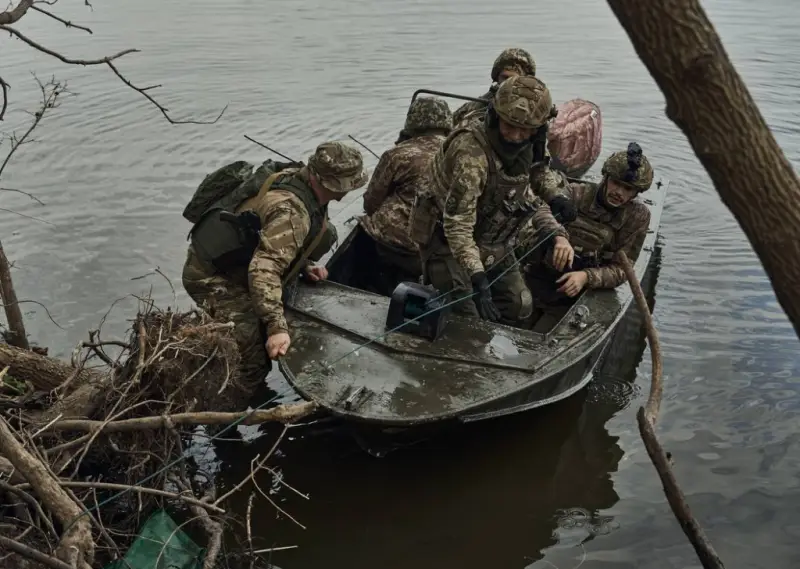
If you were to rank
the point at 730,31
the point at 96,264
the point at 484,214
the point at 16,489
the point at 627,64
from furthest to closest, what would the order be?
the point at 730,31, the point at 627,64, the point at 96,264, the point at 484,214, the point at 16,489

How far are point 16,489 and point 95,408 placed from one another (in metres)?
0.95

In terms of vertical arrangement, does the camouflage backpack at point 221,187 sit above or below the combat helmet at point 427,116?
below

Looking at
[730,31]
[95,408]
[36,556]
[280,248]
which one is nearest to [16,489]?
[36,556]

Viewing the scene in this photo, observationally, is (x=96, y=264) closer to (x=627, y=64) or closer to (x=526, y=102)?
(x=526, y=102)

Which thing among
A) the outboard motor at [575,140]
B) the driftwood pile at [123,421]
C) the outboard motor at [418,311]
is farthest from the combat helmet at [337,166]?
the outboard motor at [575,140]

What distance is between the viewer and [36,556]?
9.86 feet

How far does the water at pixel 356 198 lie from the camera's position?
5.04m

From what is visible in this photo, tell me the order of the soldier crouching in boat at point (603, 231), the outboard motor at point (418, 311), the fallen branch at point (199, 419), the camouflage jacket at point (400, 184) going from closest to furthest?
the fallen branch at point (199, 419)
the outboard motor at point (418, 311)
the soldier crouching in boat at point (603, 231)
the camouflage jacket at point (400, 184)

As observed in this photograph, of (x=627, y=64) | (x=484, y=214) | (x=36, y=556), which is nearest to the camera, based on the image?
(x=36, y=556)

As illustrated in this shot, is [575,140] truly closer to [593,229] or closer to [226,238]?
[593,229]

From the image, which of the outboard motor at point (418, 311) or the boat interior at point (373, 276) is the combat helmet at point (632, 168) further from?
the outboard motor at point (418, 311)

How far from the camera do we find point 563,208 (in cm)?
622


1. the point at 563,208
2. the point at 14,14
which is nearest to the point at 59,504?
the point at 14,14

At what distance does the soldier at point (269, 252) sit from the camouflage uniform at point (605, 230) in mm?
1962
